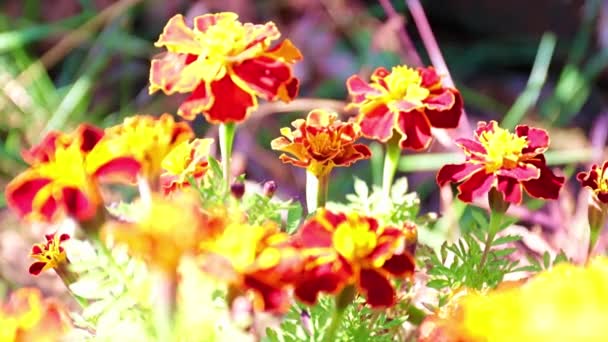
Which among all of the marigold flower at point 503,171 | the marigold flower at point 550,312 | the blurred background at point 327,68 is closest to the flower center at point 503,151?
the marigold flower at point 503,171

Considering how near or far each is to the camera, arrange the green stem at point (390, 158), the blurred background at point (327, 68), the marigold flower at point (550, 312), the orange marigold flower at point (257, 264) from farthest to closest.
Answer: the blurred background at point (327, 68) < the green stem at point (390, 158) < the orange marigold flower at point (257, 264) < the marigold flower at point (550, 312)

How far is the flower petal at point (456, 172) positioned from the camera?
603mm

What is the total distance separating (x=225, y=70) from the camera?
56 cm

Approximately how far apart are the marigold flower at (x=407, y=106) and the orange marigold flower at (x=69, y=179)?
20 centimetres

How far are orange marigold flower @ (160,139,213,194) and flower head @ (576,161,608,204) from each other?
0.27 meters

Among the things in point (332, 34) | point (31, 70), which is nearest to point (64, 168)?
point (31, 70)

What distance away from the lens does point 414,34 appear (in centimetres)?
194

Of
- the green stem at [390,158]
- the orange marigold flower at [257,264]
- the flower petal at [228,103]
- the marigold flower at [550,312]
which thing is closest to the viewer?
the marigold flower at [550,312]

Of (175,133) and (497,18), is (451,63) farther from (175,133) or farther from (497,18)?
(175,133)

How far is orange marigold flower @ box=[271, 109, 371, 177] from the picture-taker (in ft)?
2.00

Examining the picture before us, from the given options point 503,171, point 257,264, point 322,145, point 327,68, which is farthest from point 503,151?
point 327,68

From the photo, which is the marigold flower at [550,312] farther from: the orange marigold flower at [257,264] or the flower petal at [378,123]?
the flower petal at [378,123]

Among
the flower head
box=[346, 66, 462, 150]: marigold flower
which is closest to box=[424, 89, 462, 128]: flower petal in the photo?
box=[346, 66, 462, 150]: marigold flower

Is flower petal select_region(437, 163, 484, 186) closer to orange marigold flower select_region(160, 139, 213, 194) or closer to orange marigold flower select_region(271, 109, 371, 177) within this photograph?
orange marigold flower select_region(271, 109, 371, 177)
